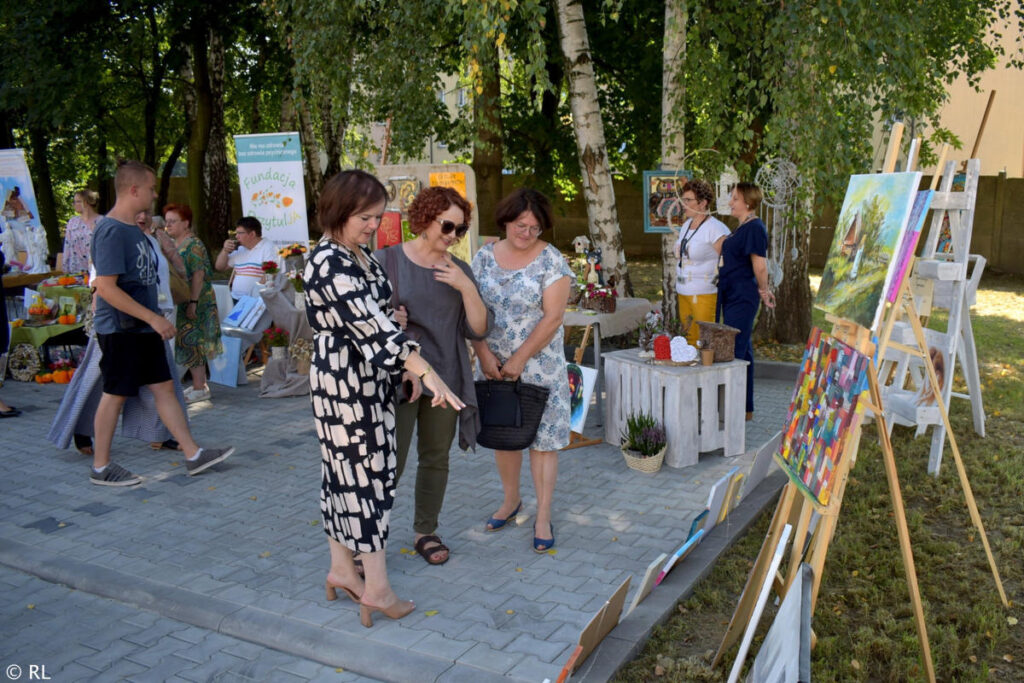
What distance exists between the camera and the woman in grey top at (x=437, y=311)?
12.8ft

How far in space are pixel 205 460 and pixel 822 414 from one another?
4.02 meters

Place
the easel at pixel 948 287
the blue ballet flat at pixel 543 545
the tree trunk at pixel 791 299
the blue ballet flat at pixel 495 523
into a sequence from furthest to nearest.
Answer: the tree trunk at pixel 791 299
the easel at pixel 948 287
the blue ballet flat at pixel 495 523
the blue ballet flat at pixel 543 545

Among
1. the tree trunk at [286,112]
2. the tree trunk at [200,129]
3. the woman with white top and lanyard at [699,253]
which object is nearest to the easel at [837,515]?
the woman with white top and lanyard at [699,253]

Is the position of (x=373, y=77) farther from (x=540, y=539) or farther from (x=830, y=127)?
(x=540, y=539)

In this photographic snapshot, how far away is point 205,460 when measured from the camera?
5770 mm

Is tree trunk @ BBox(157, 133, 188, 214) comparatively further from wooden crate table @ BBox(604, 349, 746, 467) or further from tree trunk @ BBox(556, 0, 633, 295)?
wooden crate table @ BBox(604, 349, 746, 467)

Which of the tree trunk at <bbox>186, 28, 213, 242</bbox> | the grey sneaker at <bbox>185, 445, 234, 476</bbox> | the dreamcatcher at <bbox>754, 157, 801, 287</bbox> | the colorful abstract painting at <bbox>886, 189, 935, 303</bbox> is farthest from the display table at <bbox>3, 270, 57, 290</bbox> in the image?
the colorful abstract painting at <bbox>886, 189, 935, 303</bbox>

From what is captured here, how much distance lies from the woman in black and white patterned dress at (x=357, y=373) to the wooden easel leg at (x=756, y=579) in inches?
51.0

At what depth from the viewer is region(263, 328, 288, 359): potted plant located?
812 cm

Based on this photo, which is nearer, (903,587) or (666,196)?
(903,587)

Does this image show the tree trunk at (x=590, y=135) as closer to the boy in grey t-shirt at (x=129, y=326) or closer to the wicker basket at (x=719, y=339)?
the wicker basket at (x=719, y=339)

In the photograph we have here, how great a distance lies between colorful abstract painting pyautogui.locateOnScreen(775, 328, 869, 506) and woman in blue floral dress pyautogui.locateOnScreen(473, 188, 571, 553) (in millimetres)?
1188

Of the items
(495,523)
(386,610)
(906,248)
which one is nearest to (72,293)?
(495,523)

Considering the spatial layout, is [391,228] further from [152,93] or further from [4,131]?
[152,93]
